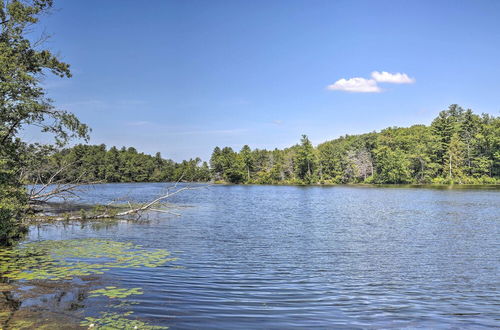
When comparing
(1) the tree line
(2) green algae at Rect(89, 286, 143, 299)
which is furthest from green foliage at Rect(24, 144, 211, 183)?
(2) green algae at Rect(89, 286, 143, 299)

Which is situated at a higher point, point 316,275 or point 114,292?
point 114,292

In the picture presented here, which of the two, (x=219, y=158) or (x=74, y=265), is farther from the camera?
(x=219, y=158)

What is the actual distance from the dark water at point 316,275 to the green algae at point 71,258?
3.69ft

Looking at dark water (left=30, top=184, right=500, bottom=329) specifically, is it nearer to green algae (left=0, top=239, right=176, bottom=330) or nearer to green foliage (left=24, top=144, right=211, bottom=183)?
green algae (left=0, top=239, right=176, bottom=330)

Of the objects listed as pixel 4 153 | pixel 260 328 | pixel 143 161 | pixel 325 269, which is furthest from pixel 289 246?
pixel 143 161

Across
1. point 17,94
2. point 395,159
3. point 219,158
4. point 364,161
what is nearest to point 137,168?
point 219,158

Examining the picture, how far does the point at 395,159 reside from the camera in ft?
356

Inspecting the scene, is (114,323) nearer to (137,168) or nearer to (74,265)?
(74,265)

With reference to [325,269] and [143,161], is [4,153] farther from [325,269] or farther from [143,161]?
[143,161]

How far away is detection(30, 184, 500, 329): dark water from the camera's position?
9375 millimetres

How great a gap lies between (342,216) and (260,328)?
86.1ft

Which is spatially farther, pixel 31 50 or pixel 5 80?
pixel 31 50

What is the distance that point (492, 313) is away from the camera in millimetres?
9867

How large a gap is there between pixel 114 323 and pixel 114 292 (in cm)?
259
